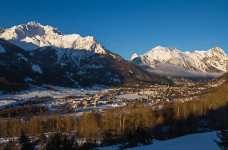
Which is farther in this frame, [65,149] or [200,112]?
[200,112]

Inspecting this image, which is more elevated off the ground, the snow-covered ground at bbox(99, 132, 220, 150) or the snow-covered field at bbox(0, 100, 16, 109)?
the snow-covered ground at bbox(99, 132, 220, 150)

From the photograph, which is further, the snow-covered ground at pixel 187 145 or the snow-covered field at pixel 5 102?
the snow-covered field at pixel 5 102

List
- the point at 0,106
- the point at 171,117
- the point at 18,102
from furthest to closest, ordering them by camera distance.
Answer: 1. the point at 18,102
2. the point at 0,106
3. the point at 171,117

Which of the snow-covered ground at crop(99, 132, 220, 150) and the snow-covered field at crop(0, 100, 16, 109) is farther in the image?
the snow-covered field at crop(0, 100, 16, 109)

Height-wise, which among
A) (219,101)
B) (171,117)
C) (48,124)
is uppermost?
(219,101)

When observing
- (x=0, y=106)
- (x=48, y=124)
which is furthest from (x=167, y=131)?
(x=0, y=106)

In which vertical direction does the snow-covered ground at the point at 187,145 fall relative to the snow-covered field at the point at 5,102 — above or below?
above

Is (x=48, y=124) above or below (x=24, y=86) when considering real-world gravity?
below

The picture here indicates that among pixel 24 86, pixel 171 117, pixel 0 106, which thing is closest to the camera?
pixel 171 117

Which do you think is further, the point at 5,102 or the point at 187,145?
the point at 5,102

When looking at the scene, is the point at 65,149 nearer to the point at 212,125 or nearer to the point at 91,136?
the point at 91,136

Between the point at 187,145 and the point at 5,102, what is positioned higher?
the point at 187,145

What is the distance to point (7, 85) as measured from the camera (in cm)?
14925

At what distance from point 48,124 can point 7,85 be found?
110 meters
